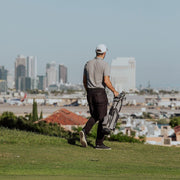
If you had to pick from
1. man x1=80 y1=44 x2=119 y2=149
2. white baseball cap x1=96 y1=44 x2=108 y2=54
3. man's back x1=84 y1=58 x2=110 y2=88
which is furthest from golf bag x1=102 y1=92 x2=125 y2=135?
white baseball cap x1=96 y1=44 x2=108 y2=54

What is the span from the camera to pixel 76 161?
5750 mm

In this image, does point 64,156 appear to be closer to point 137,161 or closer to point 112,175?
point 137,161

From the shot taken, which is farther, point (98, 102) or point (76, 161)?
point (98, 102)

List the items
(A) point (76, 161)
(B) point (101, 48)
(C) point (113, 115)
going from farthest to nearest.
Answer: (B) point (101, 48) → (C) point (113, 115) → (A) point (76, 161)

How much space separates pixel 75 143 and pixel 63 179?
346 cm

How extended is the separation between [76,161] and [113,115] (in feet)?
4.47

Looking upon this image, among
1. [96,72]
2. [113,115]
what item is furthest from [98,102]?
[96,72]

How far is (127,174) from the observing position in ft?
16.0

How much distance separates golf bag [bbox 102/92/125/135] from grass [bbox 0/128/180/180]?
383 millimetres

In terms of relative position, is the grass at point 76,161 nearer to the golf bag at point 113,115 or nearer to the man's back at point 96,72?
the golf bag at point 113,115

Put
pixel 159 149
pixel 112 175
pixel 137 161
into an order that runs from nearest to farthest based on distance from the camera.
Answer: pixel 112 175 < pixel 137 161 < pixel 159 149

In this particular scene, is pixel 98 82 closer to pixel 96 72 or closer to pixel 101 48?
pixel 96 72

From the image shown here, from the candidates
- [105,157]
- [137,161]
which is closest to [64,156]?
[105,157]

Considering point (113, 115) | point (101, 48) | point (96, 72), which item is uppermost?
point (101, 48)
